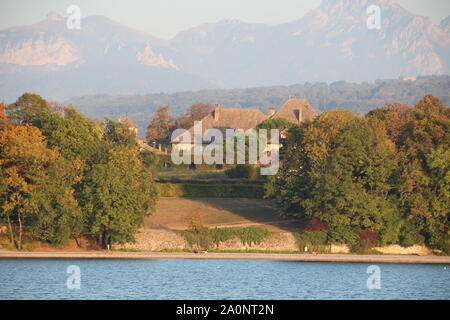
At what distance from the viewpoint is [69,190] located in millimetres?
57000

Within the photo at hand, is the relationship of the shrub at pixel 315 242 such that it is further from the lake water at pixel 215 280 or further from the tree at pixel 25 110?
the tree at pixel 25 110

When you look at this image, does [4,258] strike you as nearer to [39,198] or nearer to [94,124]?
[39,198]

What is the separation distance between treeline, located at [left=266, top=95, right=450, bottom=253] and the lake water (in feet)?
14.0

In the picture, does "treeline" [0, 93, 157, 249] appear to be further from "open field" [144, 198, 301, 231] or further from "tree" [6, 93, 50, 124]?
"tree" [6, 93, 50, 124]

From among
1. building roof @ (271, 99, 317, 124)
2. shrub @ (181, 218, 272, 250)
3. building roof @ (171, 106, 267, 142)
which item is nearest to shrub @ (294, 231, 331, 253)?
shrub @ (181, 218, 272, 250)

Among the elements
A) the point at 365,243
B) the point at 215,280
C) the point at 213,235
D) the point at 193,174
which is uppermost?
the point at 193,174

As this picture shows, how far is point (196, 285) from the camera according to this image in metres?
45.0

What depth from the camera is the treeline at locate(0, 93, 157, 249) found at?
2212 inches

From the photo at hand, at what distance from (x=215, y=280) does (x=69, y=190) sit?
1572cm

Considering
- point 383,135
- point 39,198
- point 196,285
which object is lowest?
point 196,285

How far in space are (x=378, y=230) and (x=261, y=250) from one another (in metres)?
8.87

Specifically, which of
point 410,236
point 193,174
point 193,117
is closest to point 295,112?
point 193,117

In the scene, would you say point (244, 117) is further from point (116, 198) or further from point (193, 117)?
point (116, 198)
